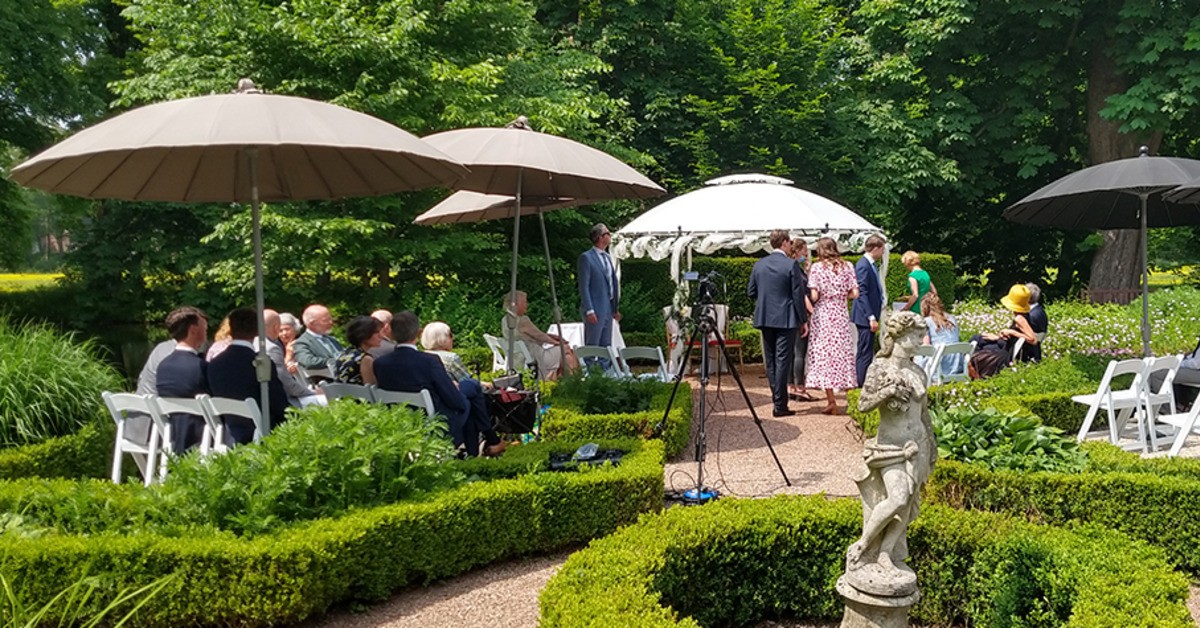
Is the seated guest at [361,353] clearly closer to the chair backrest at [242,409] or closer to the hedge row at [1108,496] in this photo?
the chair backrest at [242,409]

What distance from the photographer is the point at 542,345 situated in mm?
9375

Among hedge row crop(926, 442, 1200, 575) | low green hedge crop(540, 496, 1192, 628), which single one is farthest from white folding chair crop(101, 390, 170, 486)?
hedge row crop(926, 442, 1200, 575)

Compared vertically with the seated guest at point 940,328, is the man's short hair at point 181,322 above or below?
above

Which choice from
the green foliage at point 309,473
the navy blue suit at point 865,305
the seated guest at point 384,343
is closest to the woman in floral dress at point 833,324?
the navy blue suit at point 865,305

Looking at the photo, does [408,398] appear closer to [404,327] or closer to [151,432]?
[404,327]

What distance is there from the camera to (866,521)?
3531mm

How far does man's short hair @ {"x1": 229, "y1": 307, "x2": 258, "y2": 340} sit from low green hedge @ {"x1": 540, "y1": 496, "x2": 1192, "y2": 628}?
9.22 feet

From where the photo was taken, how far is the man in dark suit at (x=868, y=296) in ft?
30.4

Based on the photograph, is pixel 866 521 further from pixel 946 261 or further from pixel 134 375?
pixel 134 375

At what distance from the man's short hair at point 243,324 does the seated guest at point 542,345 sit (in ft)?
9.67

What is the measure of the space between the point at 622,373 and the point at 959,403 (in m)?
3.26

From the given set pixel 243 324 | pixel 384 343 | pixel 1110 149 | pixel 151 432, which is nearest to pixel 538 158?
pixel 384 343

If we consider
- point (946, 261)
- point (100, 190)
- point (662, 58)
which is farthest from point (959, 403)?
point (662, 58)

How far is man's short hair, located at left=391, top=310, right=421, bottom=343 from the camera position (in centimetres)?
613
